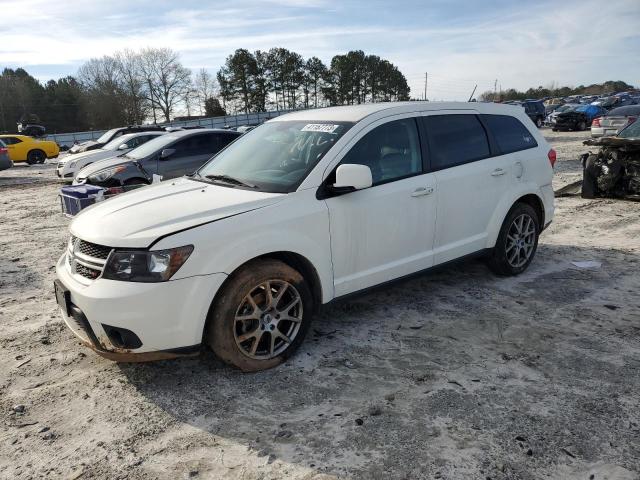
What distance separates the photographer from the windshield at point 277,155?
3.81 m

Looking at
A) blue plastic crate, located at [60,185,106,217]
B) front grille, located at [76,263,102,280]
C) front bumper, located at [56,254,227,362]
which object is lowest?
front bumper, located at [56,254,227,362]

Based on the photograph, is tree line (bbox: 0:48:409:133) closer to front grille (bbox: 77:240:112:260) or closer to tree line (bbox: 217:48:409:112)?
tree line (bbox: 217:48:409:112)

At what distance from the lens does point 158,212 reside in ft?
11.3

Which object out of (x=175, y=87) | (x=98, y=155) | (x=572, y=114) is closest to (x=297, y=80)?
(x=175, y=87)

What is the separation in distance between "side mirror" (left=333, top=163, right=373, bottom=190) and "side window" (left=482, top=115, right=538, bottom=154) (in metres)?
2.13

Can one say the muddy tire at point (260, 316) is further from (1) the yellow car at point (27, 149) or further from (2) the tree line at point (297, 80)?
(2) the tree line at point (297, 80)

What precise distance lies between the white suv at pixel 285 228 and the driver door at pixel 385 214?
0.5 inches

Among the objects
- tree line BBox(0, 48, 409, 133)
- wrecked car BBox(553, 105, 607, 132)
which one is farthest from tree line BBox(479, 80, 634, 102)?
wrecked car BBox(553, 105, 607, 132)

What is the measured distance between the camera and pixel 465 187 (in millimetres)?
4590

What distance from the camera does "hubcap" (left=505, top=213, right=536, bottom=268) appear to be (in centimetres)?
524

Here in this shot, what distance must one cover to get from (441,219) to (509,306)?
109cm

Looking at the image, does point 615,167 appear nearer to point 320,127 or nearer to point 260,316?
point 320,127

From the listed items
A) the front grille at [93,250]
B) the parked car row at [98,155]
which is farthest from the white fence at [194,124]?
the front grille at [93,250]

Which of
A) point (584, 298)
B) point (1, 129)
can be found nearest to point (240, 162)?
point (584, 298)
